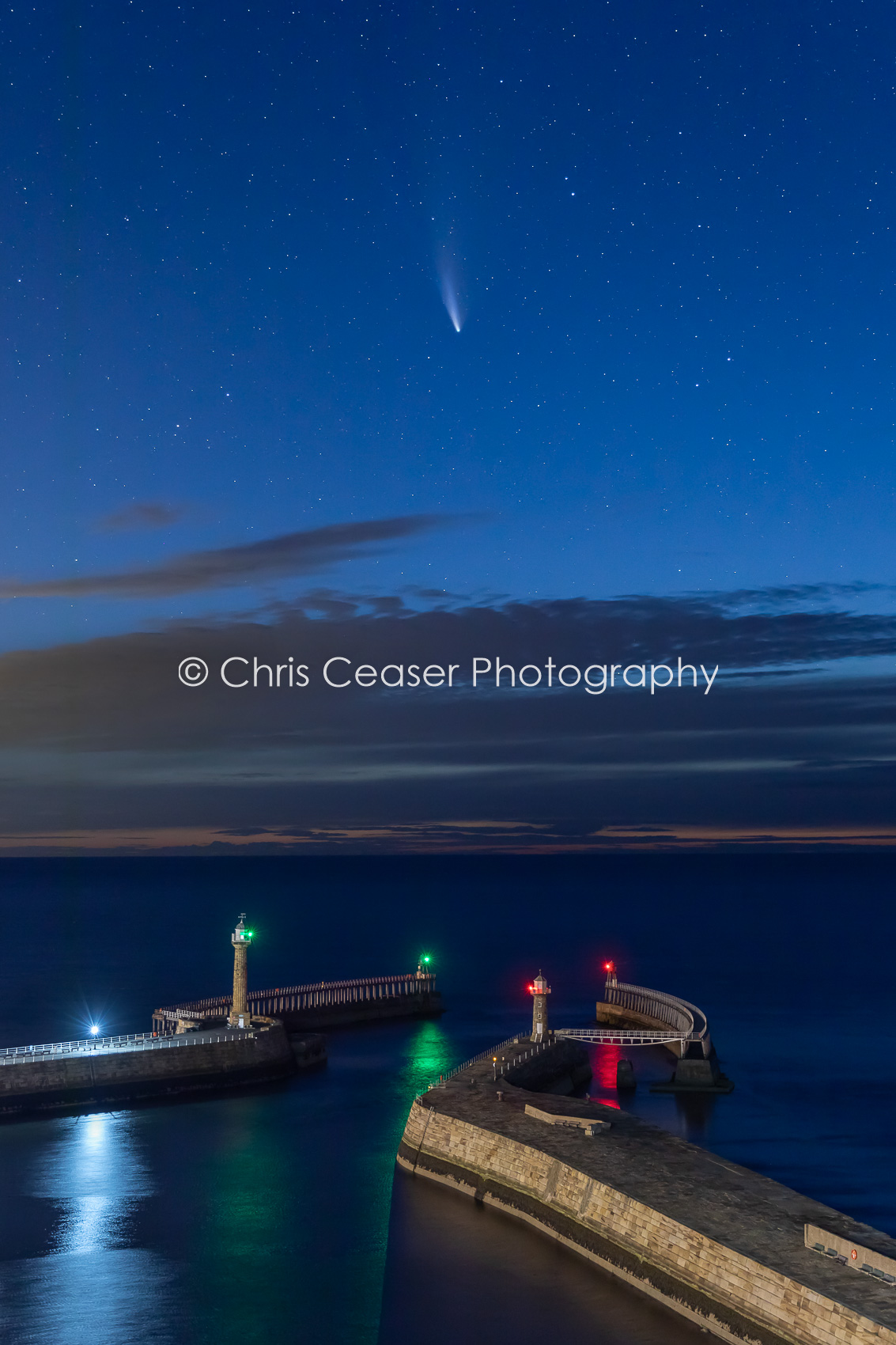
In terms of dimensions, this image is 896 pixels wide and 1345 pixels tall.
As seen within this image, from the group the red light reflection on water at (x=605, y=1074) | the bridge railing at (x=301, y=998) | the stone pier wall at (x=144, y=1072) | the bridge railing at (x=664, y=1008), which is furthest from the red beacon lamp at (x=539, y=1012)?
the bridge railing at (x=301, y=998)

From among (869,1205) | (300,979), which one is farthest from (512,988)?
(869,1205)

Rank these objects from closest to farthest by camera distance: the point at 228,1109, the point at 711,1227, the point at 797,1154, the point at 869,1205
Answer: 1. the point at 711,1227
2. the point at 869,1205
3. the point at 797,1154
4. the point at 228,1109

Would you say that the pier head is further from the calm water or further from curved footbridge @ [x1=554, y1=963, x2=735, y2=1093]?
curved footbridge @ [x1=554, y1=963, x2=735, y2=1093]

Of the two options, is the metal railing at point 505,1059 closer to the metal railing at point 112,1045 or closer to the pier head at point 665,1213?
the pier head at point 665,1213

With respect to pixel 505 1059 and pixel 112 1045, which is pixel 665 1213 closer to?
pixel 505 1059

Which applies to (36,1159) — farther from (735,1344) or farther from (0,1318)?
(735,1344)

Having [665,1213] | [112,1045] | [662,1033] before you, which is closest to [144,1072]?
[112,1045]

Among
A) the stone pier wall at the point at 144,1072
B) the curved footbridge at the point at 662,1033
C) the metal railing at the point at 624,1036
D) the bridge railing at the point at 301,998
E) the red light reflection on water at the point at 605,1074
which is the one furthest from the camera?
the bridge railing at the point at 301,998
